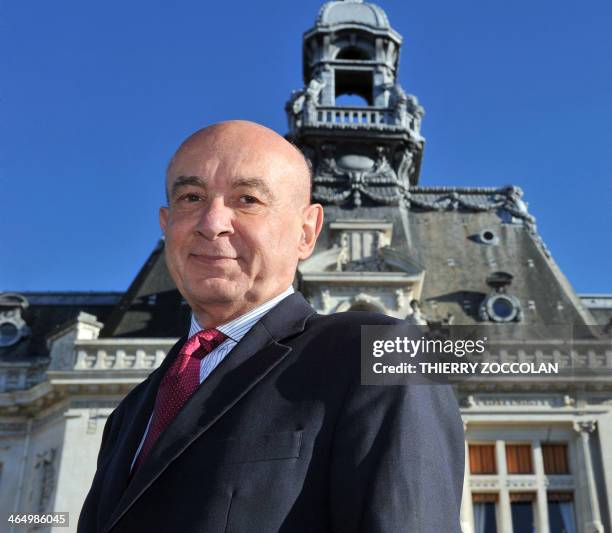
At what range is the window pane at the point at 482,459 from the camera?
62.2 feet

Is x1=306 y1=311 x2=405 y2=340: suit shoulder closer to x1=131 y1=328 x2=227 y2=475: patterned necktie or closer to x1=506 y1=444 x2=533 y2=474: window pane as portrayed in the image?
x1=131 y1=328 x2=227 y2=475: patterned necktie

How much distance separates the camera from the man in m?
2.22

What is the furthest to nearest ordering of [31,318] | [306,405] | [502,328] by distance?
[31,318]
[502,328]
[306,405]

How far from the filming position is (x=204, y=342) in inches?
112

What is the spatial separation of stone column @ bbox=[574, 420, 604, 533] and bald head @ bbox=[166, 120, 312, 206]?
1738 cm

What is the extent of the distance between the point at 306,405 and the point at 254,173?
87 cm

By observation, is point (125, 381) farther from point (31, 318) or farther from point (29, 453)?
point (31, 318)

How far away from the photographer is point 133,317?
22.8m

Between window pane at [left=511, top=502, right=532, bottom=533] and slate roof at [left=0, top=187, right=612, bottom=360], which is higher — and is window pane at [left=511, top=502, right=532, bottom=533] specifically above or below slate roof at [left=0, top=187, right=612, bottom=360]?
below

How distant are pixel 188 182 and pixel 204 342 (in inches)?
22.9

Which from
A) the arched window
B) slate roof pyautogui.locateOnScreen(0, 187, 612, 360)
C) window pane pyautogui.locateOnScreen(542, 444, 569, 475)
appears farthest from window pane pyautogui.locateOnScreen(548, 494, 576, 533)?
the arched window

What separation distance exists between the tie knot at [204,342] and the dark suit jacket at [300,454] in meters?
0.16

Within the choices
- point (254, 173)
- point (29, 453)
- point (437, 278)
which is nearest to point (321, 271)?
point (437, 278)

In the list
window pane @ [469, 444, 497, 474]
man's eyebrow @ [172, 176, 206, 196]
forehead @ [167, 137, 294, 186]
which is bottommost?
man's eyebrow @ [172, 176, 206, 196]
